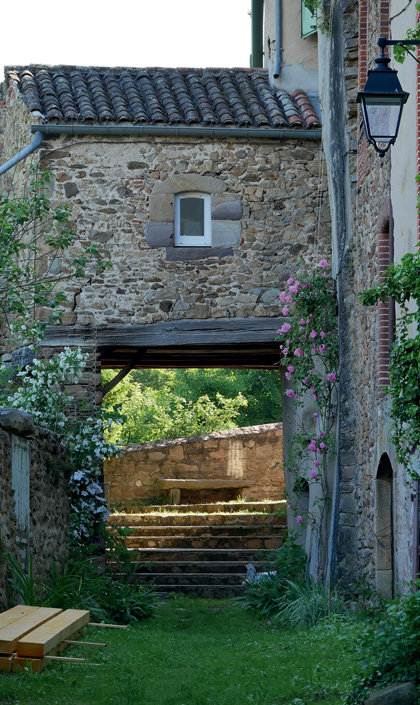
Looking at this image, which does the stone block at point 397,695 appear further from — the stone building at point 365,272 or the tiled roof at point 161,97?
the tiled roof at point 161,97

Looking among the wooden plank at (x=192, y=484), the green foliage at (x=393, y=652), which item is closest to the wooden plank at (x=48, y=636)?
the green foliage at (x=393, y=652)

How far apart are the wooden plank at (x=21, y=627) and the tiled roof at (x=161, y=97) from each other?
7.27 m

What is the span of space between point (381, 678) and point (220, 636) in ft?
15.7

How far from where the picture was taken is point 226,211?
13.1 meters

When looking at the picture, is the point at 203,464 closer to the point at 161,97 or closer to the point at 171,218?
the point at 171,218

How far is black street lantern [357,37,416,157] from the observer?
600 centimetres

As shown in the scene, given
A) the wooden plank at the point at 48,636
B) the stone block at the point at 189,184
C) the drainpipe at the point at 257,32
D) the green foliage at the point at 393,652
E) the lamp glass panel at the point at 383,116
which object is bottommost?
the wooden plank at the point at 48,636

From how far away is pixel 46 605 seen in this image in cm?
888

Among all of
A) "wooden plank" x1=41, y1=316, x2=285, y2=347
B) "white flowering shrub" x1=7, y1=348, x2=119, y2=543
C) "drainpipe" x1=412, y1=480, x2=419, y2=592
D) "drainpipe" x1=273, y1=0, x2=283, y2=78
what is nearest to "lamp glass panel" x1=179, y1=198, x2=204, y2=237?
"wooden plank" x1=41, y1=316, x2=285, y2=347

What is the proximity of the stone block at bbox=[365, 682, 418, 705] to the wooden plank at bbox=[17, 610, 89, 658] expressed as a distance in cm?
242

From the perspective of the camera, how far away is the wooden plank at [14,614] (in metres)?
7.10

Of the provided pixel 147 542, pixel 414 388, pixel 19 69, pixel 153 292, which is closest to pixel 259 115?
pixel 153 292

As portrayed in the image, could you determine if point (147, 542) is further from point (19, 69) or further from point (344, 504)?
point (19, 69)

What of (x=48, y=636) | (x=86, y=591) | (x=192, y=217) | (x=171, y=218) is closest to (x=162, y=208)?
(x=171, y=218)
